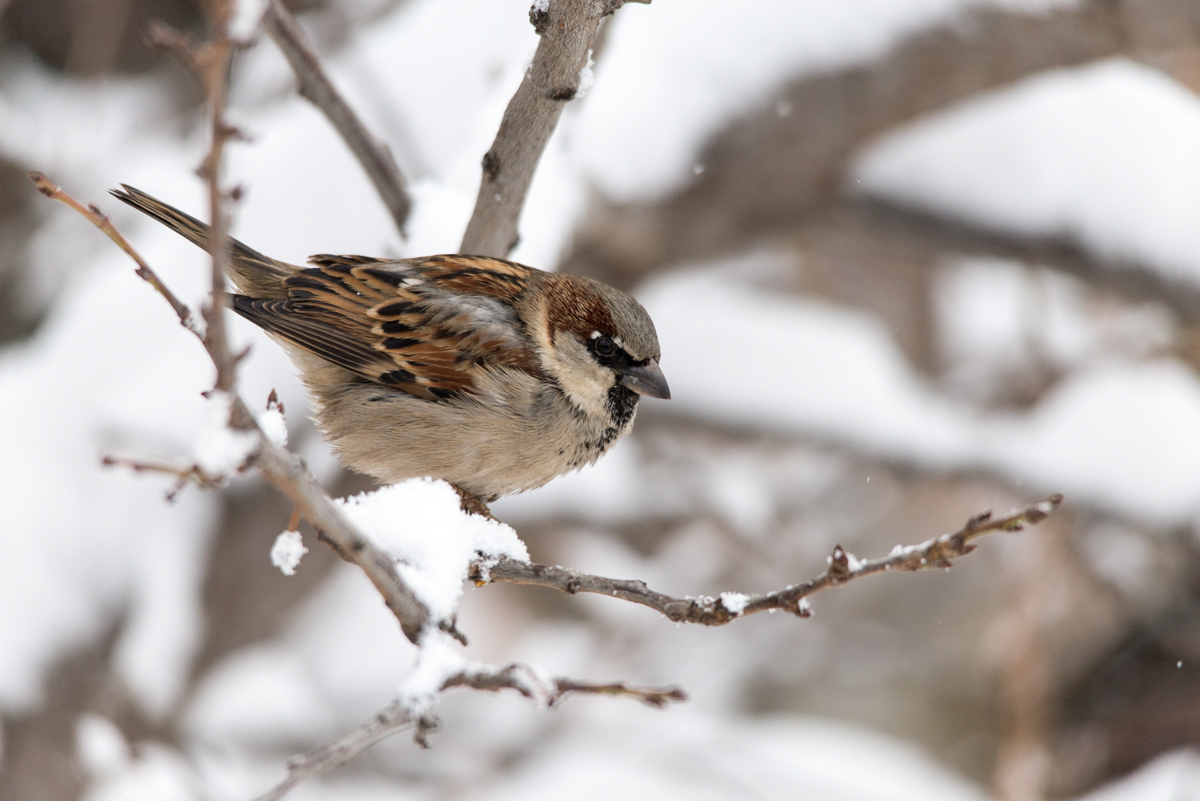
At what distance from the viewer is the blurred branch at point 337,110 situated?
2496 millimetres

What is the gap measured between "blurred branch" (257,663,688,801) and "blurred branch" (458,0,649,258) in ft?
3.88

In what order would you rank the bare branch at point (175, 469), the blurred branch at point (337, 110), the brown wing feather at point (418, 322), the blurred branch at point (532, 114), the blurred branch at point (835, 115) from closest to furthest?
1. the bare branch at point (175, 469)
2. the blurred branch at point (532, 114)
3. the blurred branch at point (337, 110)
4. the brown wing feather at point (418, 322)
5. the blurred branch at point (835, 115)

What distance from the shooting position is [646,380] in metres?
2.66

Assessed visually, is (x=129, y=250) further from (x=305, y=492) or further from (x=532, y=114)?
(x=532, y=114)

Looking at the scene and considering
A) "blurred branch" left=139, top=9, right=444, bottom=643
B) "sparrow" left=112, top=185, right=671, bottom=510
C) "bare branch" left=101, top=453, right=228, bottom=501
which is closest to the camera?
"blurred branch" left=139, top=9, right=444, bottom=643

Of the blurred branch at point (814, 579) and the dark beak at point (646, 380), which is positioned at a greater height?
the dark beak at point (646, 380)

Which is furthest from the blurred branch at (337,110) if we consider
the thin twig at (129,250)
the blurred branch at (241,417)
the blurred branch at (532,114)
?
the blurred branch at (241,417)

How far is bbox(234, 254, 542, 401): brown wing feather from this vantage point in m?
2.72

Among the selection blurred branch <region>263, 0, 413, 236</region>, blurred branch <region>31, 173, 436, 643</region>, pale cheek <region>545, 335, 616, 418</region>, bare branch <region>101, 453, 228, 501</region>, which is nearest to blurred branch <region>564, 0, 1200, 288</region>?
blurred branch <region>263, 0, 413, 236</region>

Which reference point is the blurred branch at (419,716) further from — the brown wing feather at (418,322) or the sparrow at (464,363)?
the brown wing feather at (418,322)

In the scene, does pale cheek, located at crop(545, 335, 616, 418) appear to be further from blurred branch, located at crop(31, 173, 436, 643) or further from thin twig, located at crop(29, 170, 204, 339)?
thin twig, located at crop(29, 170, 204, 339)

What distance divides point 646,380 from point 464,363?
19.6 inches

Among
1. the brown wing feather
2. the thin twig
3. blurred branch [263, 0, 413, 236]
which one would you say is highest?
blurred branch [263, 0, 413, 236]

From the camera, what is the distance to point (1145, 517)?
4.82 m
